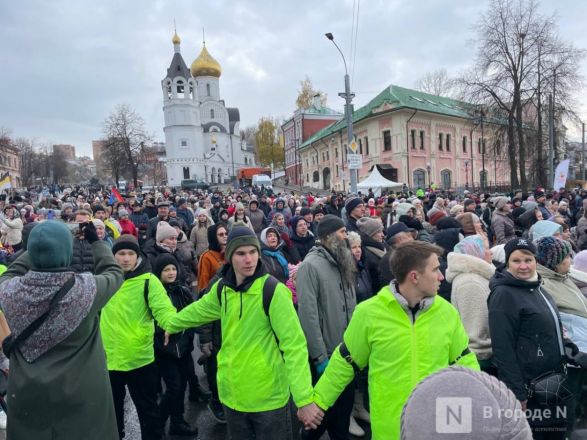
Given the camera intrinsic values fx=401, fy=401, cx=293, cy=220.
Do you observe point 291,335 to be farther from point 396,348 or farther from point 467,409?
point 467,409

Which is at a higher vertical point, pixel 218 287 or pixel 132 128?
pixel 132 128

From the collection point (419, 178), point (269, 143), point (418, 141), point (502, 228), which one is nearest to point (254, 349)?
point (502, 228)

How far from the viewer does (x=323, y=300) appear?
3.38 metres

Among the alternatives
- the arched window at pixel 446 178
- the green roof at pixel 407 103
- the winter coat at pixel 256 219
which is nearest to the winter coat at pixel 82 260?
the winter coat at pixel 256 219

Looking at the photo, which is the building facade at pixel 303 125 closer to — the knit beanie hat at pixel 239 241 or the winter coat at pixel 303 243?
the winter coat at pixel 303 243

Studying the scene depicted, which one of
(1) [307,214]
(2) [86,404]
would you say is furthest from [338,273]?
(1) [307,214]

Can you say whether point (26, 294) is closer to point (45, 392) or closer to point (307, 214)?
point (45, 392)

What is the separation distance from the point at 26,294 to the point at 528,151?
32.0 meters

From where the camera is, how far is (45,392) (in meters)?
2.13

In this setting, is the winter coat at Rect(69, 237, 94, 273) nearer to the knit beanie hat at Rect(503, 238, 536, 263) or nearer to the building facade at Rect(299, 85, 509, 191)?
the knit beanie hat at Rect(503, 238, 536, 263)

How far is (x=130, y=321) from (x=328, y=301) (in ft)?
5.42

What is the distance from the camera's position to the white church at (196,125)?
7112 centimetres

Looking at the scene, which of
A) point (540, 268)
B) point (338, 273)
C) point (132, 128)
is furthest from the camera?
point (132, 128)

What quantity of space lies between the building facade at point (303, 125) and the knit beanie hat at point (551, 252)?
187ft
